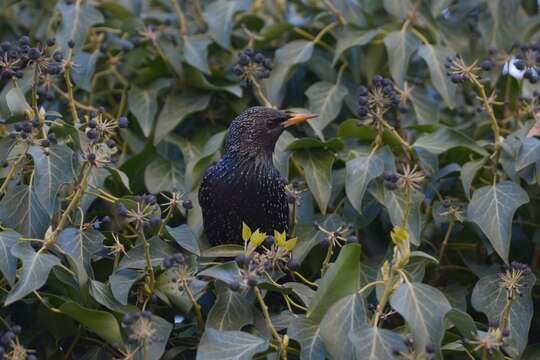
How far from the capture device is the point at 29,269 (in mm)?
3328

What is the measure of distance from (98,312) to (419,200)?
1332 mm

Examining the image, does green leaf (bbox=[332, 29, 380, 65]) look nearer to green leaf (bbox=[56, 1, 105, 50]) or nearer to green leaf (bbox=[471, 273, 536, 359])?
green leaf (bbox=[56, 1, 105, 50])

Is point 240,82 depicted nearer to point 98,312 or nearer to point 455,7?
point 455,7

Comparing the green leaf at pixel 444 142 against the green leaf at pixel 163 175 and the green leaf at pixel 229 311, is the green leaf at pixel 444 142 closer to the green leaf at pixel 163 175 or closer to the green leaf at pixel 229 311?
the green leaf at pixel 163 175

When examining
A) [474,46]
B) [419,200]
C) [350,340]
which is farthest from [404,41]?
[350,340]

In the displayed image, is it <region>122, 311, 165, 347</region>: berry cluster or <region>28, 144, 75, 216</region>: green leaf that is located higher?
<region>28, 144, 75, 216</region>: green leaf

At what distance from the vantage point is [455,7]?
5.41m

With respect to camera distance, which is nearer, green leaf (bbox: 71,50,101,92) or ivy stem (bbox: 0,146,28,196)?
ivy stem (bbox: 0,146,28,196)

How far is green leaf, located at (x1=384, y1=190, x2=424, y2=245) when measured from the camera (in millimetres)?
4031

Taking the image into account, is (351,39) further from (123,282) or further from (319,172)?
(123,282)

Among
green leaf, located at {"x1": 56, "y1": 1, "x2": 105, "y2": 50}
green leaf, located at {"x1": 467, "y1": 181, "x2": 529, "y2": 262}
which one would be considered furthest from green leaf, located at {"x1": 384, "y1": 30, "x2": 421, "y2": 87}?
green leaf, located at {"x1": 56, "y1": 1, "x2": 105, "y2": 50}

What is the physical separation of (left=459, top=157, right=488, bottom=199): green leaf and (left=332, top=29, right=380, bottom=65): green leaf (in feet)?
2.92

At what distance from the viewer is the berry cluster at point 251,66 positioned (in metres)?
4.25

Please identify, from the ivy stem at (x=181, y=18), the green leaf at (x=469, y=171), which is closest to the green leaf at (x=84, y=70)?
the ivy stem at (x=181, y=18)
